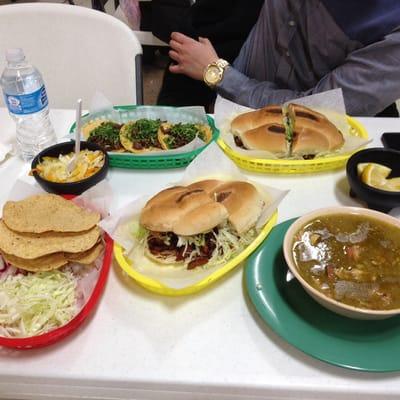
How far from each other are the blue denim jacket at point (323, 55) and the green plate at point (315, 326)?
34.0 inches

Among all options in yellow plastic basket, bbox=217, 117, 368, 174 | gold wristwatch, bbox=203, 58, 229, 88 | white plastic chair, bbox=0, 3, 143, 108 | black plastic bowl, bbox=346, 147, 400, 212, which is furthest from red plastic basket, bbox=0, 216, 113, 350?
gold wristwatch, bbox=203, 58, 229, 88

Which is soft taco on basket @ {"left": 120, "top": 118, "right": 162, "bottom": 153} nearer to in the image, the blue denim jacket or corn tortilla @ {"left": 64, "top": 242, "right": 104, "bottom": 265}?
corn tortilla @ {"left": 64, "top": 242, "right": 104, "bottom": 265}

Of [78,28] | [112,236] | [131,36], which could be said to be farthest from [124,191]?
Answer: [78,28]

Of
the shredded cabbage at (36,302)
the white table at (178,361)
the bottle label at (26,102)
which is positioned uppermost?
the bottle label at (26,102)

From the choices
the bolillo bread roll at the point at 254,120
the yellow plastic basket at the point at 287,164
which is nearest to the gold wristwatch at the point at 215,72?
the bolillo bread roll at the point at 254,120

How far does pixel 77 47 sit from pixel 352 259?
55.1 inches

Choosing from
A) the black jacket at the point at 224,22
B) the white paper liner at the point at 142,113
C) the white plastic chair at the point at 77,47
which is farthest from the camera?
the black jacket at the point at 224,22

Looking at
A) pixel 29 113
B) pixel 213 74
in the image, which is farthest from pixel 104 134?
pixel 213 74

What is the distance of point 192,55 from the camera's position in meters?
1.82

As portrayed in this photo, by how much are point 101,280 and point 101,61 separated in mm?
1163

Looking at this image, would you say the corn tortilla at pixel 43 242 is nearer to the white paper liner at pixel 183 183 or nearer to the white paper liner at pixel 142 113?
the white paper liner at pixel 183 183

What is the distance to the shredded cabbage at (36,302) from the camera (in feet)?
2.43

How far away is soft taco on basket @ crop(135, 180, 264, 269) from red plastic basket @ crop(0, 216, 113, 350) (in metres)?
0.11

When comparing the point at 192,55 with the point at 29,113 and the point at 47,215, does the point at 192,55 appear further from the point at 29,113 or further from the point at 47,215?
the point at 47,215
